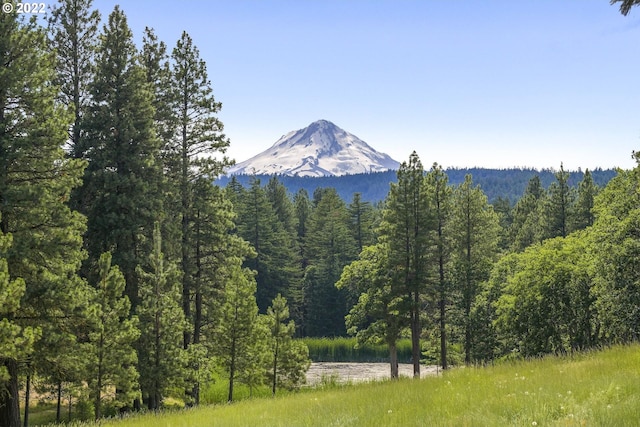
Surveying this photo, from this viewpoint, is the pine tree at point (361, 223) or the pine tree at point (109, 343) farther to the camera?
the pine tree at point (361, 223)

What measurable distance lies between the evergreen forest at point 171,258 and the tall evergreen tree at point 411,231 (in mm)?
138

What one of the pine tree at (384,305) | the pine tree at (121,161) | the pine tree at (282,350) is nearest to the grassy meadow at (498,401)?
the pine tree at (121,161)

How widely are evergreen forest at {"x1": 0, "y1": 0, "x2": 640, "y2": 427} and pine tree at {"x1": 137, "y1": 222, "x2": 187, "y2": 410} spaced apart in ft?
0.26

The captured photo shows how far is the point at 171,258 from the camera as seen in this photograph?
28906 mm

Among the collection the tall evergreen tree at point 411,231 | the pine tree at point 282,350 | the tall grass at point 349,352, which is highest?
the tall evergreen tree at point 411,231

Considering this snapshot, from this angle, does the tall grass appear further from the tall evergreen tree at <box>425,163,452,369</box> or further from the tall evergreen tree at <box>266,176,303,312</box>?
the tall evergreen tree at <box>425,163,452,369</box>

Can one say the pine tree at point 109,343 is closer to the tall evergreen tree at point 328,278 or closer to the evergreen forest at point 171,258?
the evergreen forest at point 171,258

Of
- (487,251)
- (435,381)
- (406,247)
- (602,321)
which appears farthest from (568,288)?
(435,381)

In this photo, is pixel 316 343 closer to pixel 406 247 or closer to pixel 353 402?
pixel 406 247

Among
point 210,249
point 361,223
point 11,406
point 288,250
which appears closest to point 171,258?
point 210,249

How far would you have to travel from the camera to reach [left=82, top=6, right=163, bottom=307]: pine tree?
23.6 meters

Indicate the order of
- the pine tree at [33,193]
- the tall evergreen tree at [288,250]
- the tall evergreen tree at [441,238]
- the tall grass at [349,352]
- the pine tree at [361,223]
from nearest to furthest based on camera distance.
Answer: the pine tree at [33,193] < the tall evergreen tree at [441,238] < the tall grass at [349,352] < the tall evergreen tree at [288,250] < the pine tree at [361,223]

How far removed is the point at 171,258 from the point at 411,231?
54.2 ft

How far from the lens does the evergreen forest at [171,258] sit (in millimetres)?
16297
